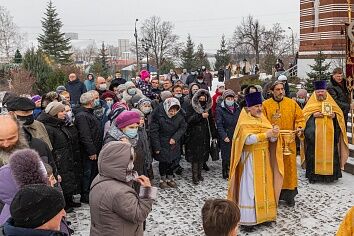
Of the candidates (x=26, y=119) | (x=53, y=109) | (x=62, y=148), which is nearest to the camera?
(x=26, y=119)

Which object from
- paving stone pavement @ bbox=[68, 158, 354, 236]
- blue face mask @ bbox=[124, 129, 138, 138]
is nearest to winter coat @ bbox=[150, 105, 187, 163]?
paving stone pavement @ bbox=[68, 158, 354, 236]

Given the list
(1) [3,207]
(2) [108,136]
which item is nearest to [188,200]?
(2) [108,136]

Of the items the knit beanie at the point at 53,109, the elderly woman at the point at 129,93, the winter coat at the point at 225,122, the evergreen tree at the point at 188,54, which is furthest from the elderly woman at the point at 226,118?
the evergreen tree at the point at 188,54

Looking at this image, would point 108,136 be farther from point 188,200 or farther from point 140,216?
point 188,200

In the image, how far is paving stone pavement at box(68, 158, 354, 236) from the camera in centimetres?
571

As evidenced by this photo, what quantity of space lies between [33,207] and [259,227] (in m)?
4.31

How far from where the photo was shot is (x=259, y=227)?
576cm

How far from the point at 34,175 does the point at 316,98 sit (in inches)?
245

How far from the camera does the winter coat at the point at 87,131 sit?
644cm

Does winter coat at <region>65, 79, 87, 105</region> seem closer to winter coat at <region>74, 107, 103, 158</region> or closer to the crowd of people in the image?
the crowd of people

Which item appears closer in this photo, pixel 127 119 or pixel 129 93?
pixel 127 119

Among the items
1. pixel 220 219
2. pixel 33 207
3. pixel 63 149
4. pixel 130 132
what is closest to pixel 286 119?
pixel 130 132

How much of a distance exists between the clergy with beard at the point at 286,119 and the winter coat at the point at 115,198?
3.77 m

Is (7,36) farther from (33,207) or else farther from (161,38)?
(33,207)
